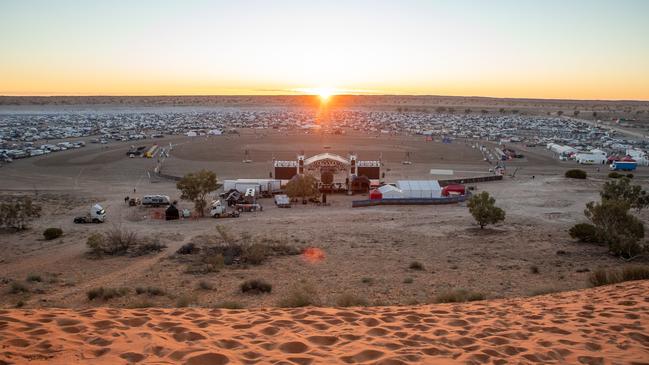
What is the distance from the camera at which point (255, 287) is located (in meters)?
14.0

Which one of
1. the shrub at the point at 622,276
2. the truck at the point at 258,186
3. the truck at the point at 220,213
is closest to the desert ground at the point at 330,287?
the truck at the point at 220,213

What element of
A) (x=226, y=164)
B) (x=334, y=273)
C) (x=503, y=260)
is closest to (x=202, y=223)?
(x=334, y=273)

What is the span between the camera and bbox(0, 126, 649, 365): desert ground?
6.27m

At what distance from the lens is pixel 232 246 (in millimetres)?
19938

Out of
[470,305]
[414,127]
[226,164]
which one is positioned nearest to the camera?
[470,305]

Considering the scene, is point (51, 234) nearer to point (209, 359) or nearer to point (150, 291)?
point (150, 291)

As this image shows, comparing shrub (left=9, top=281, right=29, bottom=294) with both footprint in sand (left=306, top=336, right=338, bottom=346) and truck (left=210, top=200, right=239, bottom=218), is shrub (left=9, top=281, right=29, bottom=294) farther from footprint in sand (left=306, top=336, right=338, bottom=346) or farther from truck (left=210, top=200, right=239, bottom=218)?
truck (left=210, top=200, right=239, bottom=218)

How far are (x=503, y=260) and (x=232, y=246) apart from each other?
34.4 feet

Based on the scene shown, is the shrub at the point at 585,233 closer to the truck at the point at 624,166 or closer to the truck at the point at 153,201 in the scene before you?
the truck at the point at 153,201

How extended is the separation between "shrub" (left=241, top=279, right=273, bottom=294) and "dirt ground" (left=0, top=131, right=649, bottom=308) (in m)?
0.37

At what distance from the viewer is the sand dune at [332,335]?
5.94 metres

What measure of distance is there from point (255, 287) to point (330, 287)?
216 cm

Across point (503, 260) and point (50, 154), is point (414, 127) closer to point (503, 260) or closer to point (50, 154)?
point (50, 154)

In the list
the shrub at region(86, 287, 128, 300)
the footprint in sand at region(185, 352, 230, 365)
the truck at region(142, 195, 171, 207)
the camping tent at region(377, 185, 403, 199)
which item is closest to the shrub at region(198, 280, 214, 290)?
the shrub at region(86, 287, 128, 300)
